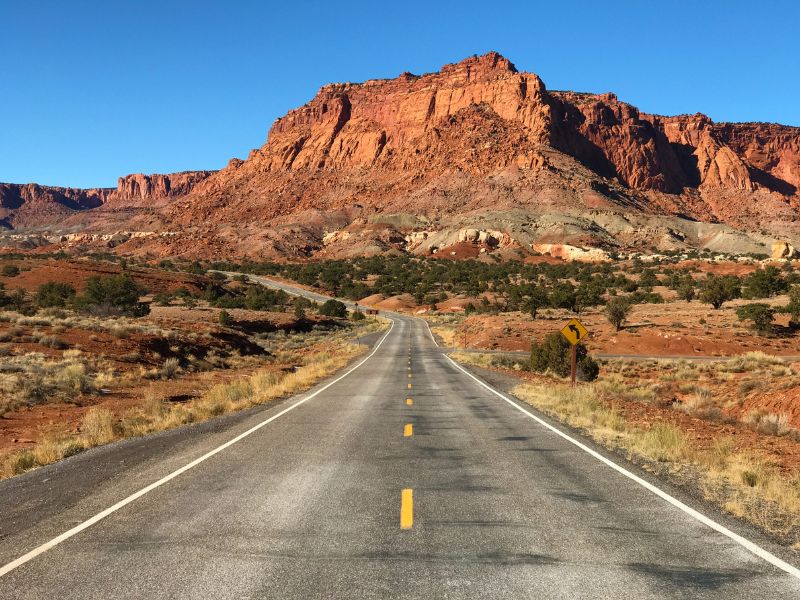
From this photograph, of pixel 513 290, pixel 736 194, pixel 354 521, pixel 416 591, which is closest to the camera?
pixel 416 591

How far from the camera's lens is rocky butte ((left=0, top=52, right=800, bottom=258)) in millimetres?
136625

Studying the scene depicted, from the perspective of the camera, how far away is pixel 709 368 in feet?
105

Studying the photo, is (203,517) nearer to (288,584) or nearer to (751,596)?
(288,584)

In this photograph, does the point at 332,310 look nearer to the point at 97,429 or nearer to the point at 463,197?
the point at 97,429

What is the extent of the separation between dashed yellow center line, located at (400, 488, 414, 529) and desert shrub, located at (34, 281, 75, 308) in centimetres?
5401

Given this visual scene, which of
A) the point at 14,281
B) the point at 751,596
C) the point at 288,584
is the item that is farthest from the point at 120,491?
the point at 14,281

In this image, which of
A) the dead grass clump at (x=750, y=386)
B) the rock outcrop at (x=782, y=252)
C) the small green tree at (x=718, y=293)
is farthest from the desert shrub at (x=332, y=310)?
the rock outcrop at (x=782, y=252)

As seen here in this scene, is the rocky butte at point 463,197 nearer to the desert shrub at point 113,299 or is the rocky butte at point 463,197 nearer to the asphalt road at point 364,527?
the desert shrub at point 113,299

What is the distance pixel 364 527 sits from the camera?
6242 millimetres

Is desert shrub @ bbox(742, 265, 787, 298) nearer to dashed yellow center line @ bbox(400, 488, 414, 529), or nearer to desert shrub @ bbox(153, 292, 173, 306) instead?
desert shrub @ bbox(153, 292, 173, 306)

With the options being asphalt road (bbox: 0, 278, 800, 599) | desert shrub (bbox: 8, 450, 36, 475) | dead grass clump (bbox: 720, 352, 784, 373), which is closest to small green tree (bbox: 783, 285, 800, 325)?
dead grass clump (bbox: 720, 352, 784, 373)

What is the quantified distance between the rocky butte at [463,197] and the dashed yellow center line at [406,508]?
121 meters

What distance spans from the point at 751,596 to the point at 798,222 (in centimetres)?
20525

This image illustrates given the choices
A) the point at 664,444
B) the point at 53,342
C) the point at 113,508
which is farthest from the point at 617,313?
the point at 113,508
